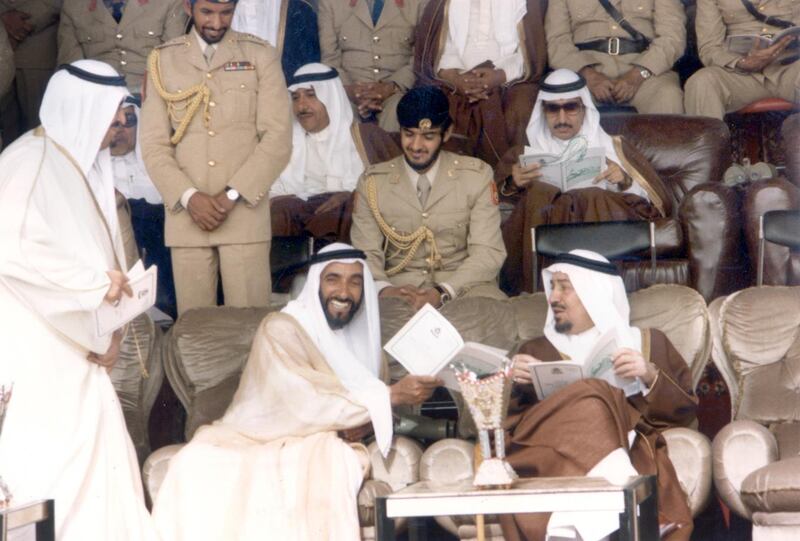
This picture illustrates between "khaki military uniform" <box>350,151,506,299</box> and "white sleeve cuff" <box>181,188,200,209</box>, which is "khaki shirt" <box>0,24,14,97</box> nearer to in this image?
"white sleeve cuff" <box>181,188,200,209</box>

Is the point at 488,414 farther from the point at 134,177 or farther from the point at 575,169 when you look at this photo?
the point at 134,177

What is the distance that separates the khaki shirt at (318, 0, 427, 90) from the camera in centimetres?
1047

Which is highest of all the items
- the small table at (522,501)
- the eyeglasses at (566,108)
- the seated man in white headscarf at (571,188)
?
the eyeglasses at (566,108)

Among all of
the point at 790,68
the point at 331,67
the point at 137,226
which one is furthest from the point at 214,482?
the point at 790,68

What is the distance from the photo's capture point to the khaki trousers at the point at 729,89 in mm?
10156

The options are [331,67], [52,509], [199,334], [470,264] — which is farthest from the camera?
[331,67]

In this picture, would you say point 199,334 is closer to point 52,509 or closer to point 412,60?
point 52,509

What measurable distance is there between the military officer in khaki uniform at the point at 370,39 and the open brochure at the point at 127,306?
3.28 metres

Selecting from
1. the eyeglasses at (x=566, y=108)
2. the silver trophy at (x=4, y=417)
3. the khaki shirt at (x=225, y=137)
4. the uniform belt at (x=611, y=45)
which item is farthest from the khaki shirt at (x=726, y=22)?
the silver trophy at (x=4, y=417)

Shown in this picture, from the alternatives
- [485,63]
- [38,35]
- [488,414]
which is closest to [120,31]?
[38,35]

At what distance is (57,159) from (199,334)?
101cm

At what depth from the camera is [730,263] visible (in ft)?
29.4

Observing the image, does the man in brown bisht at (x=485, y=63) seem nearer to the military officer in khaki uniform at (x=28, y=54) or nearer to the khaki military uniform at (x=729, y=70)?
the khaki military uniform at (x=729, y=70)

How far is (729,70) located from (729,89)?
14 cm
